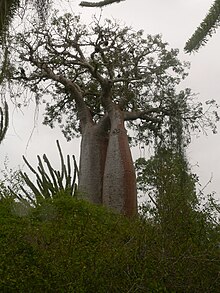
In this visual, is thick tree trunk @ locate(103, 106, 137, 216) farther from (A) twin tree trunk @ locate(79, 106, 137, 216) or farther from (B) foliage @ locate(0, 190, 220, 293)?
(B) foliage @ locate(0, 190, 220, 293)

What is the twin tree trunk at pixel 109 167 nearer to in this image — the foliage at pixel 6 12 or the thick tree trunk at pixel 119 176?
the thick tree trunk at pixel 119 176

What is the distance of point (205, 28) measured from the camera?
1404mm

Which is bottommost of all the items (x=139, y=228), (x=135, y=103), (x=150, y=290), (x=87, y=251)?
(x=150, y=290)

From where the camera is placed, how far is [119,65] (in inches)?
484

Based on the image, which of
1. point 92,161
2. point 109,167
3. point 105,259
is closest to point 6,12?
point 105,259

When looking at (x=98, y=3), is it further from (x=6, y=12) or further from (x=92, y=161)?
(x=92, y=161)

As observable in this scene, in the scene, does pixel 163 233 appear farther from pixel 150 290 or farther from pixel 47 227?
pixel 47 227

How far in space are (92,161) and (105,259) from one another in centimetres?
679

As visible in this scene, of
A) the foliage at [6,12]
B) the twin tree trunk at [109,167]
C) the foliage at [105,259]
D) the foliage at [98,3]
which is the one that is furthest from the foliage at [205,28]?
the twin tree trunk at [109,167]

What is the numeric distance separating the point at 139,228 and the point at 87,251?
35.7 inches

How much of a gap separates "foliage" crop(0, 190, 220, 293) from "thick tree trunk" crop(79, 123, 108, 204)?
5.03m

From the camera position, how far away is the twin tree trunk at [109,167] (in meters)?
10.6

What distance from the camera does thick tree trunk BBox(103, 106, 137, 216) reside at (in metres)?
10.6

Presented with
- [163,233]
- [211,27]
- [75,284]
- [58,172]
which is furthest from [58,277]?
[58,172]
